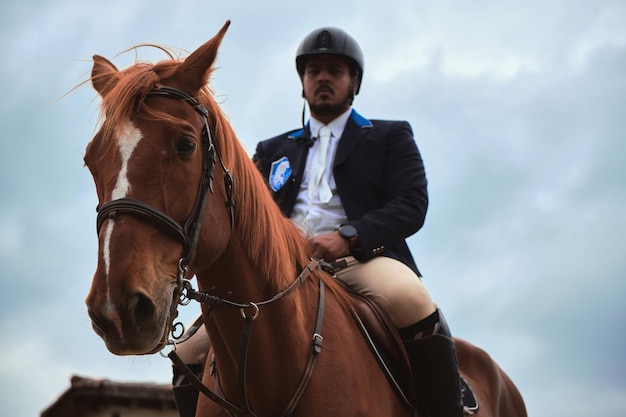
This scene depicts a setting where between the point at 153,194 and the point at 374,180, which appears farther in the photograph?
the point at 374,180

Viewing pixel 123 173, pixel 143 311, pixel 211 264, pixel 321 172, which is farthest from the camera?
pixel 321 172

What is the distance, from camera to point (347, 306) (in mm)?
5066

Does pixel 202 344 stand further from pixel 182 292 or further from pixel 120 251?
pixel 120 251

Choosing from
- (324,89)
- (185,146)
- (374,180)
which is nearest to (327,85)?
(324,89)

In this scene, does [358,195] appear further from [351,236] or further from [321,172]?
[351,236]

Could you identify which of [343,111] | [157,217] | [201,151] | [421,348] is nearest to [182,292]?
[157,217]

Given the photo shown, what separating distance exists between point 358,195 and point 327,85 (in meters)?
1.21

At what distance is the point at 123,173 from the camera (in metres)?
3.71

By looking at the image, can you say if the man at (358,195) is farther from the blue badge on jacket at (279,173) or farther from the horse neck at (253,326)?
the horse neck at (253,326)

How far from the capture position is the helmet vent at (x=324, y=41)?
649 cm

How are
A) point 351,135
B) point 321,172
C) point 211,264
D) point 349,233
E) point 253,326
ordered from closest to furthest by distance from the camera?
point 211,264 < point 253,326 < point 349,233 < point 321,172 < point 351,135

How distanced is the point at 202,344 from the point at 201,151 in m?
1.79

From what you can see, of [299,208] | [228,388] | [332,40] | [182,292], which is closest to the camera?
[182,292]

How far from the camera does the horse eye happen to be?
3904mm
